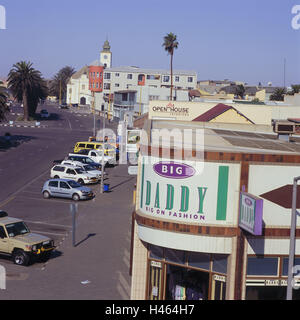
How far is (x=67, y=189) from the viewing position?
39.7m

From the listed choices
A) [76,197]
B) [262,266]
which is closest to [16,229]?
[262,266]

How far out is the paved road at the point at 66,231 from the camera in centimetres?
2250

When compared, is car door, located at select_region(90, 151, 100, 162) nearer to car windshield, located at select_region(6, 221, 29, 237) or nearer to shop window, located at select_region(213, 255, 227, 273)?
car windshield, located at select_region(6, 221, 29, 237)

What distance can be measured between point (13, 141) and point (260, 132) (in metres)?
51.0

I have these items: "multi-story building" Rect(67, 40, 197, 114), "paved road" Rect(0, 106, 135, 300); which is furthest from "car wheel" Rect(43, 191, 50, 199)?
"multi-story building" Rect(67, 40, 197, 114)

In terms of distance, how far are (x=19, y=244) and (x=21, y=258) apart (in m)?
0.66

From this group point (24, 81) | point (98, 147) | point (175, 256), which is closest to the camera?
point (175, 256)

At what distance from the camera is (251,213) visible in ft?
54.5

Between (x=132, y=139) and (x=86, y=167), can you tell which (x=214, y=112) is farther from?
(x=132, y=139)

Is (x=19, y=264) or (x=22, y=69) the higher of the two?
(x=22, y=69)

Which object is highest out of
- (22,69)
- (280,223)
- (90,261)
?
Answer: (22,69)
